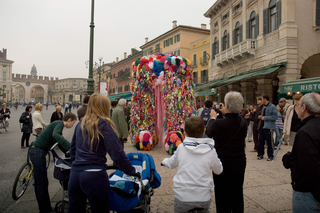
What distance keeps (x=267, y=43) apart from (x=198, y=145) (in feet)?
55.7

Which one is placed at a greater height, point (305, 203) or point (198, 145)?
point (198, 145)

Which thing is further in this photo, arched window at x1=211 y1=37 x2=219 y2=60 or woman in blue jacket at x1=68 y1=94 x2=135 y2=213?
arched window at x1=211 y1=37 x2=219 y2=60

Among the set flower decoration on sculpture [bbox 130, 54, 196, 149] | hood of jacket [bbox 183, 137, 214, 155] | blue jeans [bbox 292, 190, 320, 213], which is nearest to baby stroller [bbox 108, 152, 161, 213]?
hood of jacket [bbox 183, 137, 214, 155]

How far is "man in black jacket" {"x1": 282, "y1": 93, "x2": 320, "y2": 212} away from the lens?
2.00 m

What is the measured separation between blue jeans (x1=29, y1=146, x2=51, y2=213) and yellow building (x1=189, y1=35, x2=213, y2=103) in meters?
27.0

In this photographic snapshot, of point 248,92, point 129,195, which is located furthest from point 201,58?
point 129,195

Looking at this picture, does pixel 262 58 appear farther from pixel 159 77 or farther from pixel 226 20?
pixel 159 77

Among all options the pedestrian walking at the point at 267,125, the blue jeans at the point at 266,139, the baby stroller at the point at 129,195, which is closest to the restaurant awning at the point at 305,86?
the pedestrian walking at the point at 267,125

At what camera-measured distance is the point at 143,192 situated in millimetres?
2590

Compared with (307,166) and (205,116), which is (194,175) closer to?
(307,166)

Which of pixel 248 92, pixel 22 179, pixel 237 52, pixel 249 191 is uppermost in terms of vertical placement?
pixel 237 52

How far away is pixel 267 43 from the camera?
17000mm

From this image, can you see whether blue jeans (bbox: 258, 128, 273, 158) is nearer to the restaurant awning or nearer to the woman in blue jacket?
the restaurant awning

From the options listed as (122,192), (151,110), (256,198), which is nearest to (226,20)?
(151,110)
